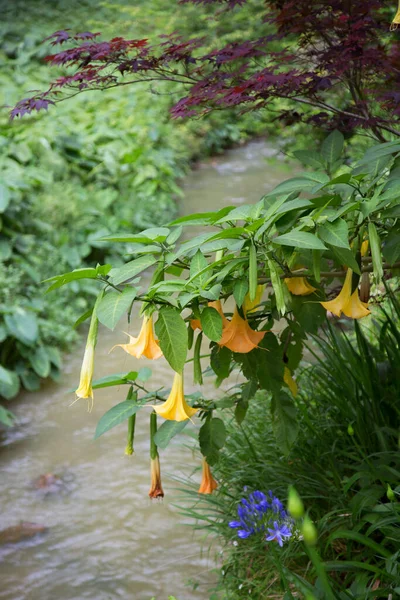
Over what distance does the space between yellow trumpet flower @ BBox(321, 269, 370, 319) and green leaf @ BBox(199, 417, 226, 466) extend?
46cm

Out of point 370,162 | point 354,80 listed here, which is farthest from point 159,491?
point 354,80

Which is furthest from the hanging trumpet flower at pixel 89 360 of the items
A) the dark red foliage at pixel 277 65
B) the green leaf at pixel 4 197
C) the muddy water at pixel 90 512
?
the green leaf at pixel 4 197

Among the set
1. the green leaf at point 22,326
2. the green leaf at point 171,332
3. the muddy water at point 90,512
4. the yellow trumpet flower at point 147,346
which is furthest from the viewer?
the green leaf at point 22,326

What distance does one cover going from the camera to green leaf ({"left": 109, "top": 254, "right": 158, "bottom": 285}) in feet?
4.11

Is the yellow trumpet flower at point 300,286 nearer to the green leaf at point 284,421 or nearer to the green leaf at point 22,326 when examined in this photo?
the green leaf at point 284,421

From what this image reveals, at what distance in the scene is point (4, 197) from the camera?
4121mm

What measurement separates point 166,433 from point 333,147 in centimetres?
81

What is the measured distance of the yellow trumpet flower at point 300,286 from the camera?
5.04 feet

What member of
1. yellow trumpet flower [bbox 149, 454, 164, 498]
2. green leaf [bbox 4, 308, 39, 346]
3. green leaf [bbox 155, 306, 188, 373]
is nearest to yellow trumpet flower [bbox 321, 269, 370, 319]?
green leaf [bbox 155, 306, 188, 373]

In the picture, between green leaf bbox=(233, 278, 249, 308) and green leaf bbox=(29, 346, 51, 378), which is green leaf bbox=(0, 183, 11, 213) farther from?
green leaf bbox=(233, 278, 249, 308)

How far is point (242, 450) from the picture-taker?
2.41 m

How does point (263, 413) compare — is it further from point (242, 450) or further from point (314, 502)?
point (314, 502)

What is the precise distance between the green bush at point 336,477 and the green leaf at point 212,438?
16cm

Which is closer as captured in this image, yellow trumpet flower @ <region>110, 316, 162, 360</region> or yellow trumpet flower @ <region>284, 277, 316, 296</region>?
yellow trumpet flower @ <region>110, 316, 162, 360</region>
